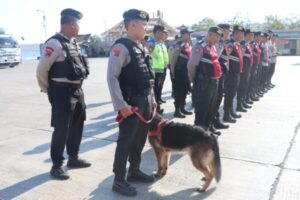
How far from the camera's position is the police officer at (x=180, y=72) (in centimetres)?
781

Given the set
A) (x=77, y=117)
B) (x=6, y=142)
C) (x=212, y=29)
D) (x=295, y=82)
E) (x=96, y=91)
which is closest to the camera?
(x=77, y=117)

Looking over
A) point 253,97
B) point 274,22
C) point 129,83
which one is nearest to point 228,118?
point 253,97

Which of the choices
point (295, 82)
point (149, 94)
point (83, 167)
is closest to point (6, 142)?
point (83, 167)

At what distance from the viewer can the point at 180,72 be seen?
7.89 metres

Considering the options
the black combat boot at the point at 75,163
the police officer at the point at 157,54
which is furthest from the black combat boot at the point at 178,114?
the black combat boot at the point at 75,163

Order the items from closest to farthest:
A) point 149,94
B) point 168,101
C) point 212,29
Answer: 1. point 149,94
2. point 212,29
3. point 168,101

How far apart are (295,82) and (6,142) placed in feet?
37.2

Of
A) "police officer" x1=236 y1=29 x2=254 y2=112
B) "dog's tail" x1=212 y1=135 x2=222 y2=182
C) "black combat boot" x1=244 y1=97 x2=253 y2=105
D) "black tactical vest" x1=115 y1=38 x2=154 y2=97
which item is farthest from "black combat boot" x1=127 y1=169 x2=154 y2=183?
"black combat boot" x1=244 y1=97 x2=253 y2=105

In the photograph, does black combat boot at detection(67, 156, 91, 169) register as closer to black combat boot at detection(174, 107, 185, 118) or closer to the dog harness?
the dog harness

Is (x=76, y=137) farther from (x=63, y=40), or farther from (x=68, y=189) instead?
(x=63, y=40)

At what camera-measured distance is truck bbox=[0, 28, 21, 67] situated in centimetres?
2382

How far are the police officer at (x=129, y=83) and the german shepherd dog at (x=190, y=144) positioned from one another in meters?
0.34

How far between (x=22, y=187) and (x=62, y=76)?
138 cm

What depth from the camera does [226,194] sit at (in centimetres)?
380
